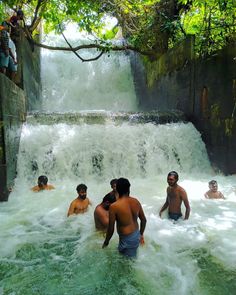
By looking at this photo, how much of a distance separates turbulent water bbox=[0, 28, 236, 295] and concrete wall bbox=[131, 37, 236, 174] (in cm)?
46

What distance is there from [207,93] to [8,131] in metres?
5.70

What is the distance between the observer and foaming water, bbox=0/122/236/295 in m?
3.62

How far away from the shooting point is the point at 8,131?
7.03 m

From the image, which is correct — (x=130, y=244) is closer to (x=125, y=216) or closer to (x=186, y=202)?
(x=125, y=216)

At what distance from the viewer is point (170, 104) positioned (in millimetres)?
Result: 11531

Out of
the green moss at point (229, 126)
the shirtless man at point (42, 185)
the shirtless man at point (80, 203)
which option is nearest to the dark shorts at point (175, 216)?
the shirtless man at point (80, 203)

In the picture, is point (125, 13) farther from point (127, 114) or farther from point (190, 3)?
point (127, 114)

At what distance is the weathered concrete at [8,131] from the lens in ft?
21.7

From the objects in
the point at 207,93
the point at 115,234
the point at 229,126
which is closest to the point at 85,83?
the point at 207,93

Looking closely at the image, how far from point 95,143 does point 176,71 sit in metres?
4.32

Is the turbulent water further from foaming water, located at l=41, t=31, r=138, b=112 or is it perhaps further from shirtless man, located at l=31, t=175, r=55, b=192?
foaming water, located at l=41, t=31, r=138, b=112

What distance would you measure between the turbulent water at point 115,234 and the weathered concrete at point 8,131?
1.04 ft

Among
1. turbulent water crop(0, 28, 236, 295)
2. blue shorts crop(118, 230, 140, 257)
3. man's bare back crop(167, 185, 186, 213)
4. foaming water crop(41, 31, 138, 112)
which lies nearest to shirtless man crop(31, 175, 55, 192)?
turbulent water crop(0, 28, 236, 295)

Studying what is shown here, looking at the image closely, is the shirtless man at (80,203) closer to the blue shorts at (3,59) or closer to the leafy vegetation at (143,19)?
the blue shorts at (3,59)
